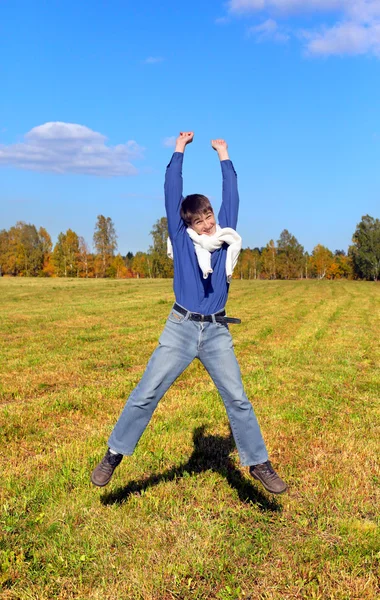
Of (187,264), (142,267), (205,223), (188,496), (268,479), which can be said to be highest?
(142,267)

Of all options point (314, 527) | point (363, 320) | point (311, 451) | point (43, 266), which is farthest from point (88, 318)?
point (43, 266)

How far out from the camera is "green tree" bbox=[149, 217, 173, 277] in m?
103

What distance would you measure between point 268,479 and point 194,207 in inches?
92.3

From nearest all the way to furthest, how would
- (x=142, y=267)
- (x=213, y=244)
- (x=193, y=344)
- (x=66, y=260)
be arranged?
1. (x=213, y=244)
2. (x=193, y=344)
3. (x=66, y=260)
4. (x=142, y=267)

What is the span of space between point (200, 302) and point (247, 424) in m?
1.10

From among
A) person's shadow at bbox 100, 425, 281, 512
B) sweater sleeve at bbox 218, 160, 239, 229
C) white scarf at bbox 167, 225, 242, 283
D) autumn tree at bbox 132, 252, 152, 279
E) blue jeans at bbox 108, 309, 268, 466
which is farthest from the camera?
autumn tree at bbox 132, 252, 152, 279

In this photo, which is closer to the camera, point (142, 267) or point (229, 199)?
point (229, 199)

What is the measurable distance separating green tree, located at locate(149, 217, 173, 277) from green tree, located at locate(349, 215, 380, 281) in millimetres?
40108

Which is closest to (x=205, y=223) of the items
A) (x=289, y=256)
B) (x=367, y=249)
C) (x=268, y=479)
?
(x=268, y=479)

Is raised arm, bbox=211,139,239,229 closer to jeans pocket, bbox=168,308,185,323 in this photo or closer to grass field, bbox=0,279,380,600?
jeans pocket, bbox=168,308,185,323

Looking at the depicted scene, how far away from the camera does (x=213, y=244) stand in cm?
410

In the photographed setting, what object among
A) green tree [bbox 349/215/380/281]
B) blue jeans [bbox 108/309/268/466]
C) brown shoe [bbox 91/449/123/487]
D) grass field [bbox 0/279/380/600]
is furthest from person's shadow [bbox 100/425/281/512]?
green tree [bbox 349/215/380/281]

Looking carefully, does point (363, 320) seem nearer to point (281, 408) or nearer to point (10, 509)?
point (281, 408)

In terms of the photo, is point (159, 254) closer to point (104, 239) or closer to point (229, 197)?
point (104, 239)
